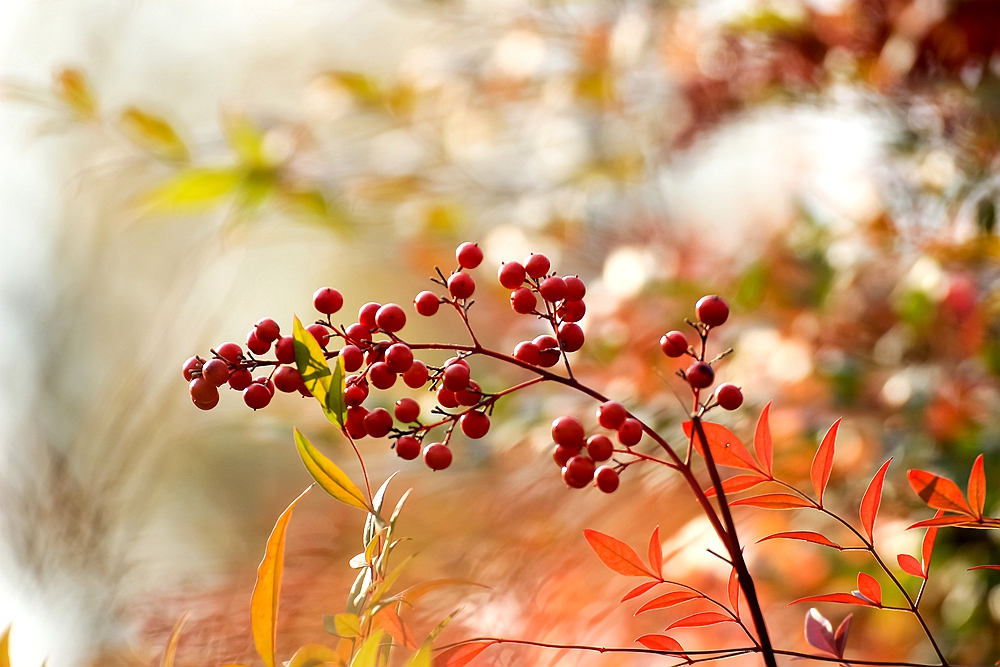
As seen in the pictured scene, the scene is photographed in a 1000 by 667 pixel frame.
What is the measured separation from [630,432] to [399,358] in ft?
0.19

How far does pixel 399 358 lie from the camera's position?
175mm

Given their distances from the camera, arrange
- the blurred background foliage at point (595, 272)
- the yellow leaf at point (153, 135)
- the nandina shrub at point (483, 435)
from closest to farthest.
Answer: the nandina shrub at point (483, 435), the blurred background foliage at point (595, 272), the yellow leaf at point (153, 135)

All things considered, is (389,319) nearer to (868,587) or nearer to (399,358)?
(399,358)

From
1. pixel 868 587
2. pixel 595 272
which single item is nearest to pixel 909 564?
pixel 868 587

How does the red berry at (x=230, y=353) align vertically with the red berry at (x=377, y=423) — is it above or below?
above

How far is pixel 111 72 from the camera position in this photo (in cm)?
185

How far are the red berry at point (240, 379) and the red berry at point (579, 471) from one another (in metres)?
0.08

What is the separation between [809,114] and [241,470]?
53.0 inches

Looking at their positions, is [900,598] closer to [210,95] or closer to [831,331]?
[831,331]

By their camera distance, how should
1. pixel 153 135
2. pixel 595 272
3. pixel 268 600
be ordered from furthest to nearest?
1. pixel 595 272
2. pixel 153 135
3. pixel 268 600

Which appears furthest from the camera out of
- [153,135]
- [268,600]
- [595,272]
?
[595,272]

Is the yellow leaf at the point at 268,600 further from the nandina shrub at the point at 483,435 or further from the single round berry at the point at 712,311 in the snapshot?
the single round berry at the point at 712,311

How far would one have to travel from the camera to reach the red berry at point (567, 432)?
17cm

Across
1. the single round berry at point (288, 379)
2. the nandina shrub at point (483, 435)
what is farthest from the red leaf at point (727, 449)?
the single round berry at point (288, 379)
